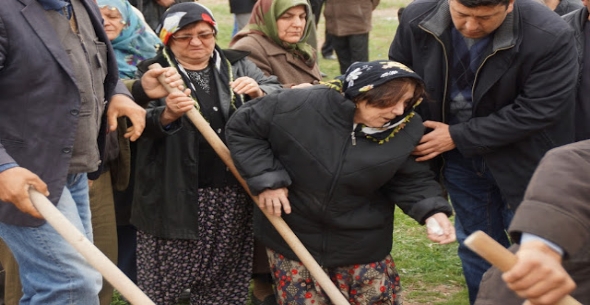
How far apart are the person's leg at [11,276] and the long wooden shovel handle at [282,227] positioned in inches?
38.6

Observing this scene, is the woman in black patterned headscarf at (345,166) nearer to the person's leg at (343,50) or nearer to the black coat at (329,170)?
the black coat at (329,170)

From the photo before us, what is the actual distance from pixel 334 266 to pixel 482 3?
4.09 feet

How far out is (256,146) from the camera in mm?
3922

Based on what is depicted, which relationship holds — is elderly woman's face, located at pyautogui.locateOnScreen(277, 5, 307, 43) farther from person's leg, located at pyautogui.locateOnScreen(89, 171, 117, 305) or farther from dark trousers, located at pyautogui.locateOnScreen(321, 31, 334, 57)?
dark trousers, located at pyautogui.locateOnScreen(321, 31, 334, 57)

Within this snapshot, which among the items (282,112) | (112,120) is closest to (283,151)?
(282,112)

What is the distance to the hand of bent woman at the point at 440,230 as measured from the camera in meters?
3.75

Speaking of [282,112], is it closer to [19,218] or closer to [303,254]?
[303,254]

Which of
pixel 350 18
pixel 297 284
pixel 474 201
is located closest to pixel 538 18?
pixel 474 201

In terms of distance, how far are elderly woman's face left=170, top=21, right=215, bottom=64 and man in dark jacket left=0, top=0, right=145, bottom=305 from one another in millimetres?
579

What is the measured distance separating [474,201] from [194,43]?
1.50 m

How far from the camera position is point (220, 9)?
16203 millimetres

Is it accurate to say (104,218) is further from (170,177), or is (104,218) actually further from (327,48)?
(327,48)

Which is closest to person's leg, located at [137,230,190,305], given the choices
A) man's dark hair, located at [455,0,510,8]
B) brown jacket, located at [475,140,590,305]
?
man's dark hair, located at [455,0,510,8]

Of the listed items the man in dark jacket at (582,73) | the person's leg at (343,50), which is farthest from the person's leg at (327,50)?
the man in dark jacket at (582,73)
